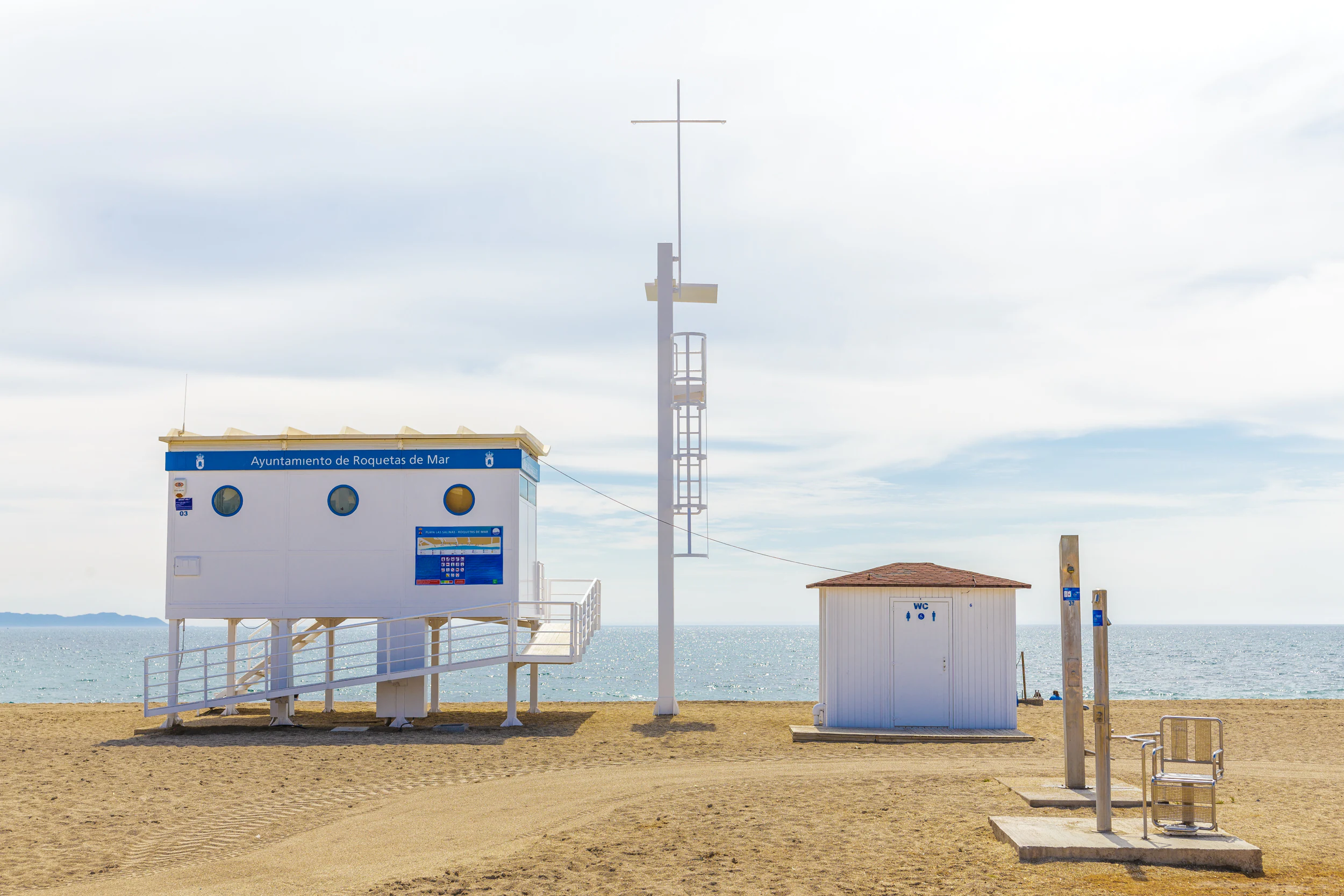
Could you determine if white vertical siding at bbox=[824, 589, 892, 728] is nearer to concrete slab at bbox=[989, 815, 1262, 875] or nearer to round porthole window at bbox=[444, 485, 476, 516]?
round porthole window at bbox=[444, 485, 476, 516]

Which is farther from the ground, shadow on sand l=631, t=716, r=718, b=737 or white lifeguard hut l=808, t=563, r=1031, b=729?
white lifeguard hut l=808, t=563, r=1031, b=729

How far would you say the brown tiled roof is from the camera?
18.7 metres

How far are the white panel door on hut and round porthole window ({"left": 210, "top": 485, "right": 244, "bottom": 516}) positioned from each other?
1131 cm

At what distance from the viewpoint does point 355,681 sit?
19.5m

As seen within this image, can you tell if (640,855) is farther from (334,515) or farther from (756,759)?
(334,515)

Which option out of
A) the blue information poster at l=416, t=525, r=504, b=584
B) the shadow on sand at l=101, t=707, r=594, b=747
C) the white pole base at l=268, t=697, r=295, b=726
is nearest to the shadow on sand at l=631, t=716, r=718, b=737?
the shadow on sand at l=101, t=707, r=594, b=747

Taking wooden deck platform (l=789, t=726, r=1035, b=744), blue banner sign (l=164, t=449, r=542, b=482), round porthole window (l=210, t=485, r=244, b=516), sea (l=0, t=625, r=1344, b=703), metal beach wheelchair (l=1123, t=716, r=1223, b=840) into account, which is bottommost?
sea (l=0, t=625, r=1344, b=703)

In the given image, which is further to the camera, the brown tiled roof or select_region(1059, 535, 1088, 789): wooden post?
the brown tiled roof

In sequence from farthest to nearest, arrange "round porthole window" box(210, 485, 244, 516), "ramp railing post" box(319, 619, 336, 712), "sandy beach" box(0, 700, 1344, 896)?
"round porthole window" box(210, 485, 244, 516) → "ramp railing post" box(319, 619, 336, 712) → "sandy beach" box(0, 700, 1344, 896)

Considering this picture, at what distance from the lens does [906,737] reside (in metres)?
17.8

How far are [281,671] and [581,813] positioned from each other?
34.6 ft

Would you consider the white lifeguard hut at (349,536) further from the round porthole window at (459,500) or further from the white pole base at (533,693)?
the white pole base at (533,693)

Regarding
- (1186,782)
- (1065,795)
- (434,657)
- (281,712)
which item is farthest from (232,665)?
(1186,782)

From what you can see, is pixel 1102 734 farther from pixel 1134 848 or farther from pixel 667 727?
pixel 667 727
